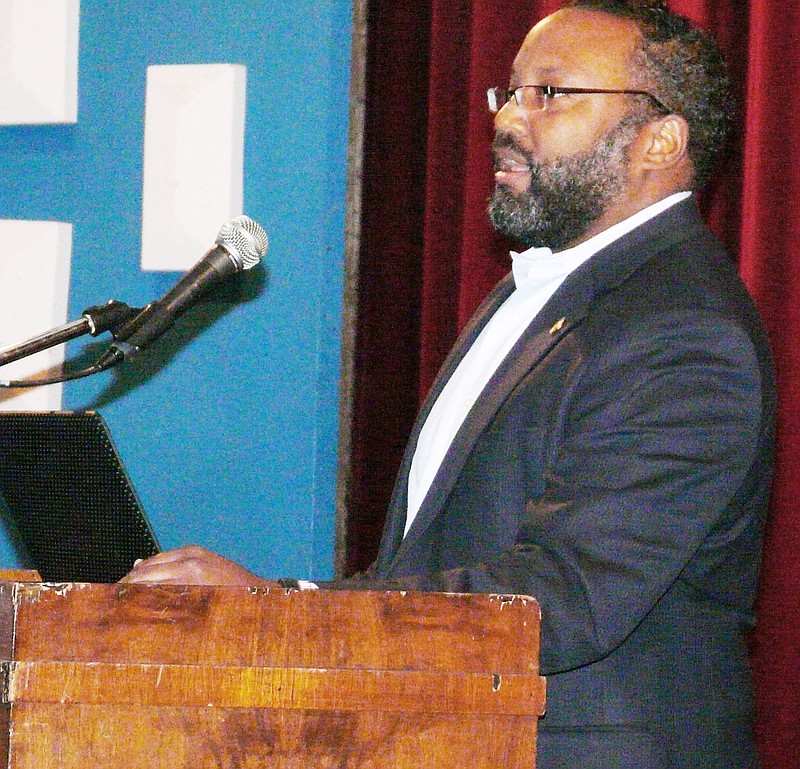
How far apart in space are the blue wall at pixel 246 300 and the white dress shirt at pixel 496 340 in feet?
2.97

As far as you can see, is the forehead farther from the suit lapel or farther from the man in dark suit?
the suit lapel

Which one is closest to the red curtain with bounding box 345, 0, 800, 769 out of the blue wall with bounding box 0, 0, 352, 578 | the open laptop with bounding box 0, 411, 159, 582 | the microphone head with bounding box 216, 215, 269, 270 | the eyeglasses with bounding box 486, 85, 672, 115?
the blue wall with bounding box 0, 0, 352, 578

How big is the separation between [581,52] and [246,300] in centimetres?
122

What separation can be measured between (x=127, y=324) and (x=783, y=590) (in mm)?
1436

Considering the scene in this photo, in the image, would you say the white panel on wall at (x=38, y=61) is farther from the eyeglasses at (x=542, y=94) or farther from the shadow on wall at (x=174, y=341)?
the eyeglasses at (x=542, y=94)

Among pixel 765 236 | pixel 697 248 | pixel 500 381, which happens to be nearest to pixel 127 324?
pixel 500 381

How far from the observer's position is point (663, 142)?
1985mm

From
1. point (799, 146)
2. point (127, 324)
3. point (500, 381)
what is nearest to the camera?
point (127, 324)

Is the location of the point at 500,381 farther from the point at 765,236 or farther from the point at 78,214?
the point at 78,214

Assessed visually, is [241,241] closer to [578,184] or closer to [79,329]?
[79,329]

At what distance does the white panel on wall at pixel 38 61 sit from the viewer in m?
3.11

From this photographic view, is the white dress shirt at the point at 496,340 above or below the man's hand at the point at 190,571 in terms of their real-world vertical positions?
above

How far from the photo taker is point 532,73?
199 centimetres


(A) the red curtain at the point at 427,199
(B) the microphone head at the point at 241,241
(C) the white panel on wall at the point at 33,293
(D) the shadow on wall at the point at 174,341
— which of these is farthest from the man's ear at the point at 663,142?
(C) the white panel on wall at the point at 33,293
